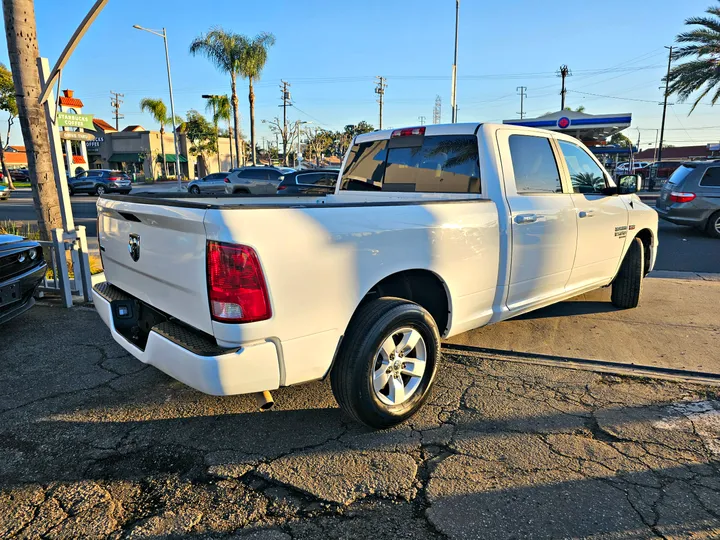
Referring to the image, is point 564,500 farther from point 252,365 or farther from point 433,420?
point 252,365

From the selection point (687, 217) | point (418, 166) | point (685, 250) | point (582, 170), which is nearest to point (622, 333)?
point (582, 170)

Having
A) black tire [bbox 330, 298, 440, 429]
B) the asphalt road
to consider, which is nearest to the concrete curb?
the asphalt road

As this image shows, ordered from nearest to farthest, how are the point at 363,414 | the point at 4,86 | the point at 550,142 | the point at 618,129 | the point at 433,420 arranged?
the point at 363,414
the point at 433,420
the point at 550,142
the point at 618,129
the point at 4,86

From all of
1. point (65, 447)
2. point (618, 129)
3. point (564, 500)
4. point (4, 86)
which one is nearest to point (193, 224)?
point (65, 447)

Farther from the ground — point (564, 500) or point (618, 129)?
point (618, 129)

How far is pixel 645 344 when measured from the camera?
464 cm

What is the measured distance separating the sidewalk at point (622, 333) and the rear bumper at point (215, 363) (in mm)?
2547

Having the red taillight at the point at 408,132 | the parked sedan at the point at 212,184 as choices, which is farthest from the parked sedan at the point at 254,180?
the red taillight at the point at 408,132

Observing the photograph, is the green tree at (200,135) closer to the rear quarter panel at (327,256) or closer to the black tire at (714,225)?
the black tire at (714,225)

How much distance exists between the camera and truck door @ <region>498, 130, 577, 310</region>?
3863 mm

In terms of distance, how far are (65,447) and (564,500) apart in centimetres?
278

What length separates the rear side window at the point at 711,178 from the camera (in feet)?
36.5

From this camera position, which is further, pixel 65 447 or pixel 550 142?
pixel 550 142

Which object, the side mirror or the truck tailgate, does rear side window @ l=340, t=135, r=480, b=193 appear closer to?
A: the side mirror
